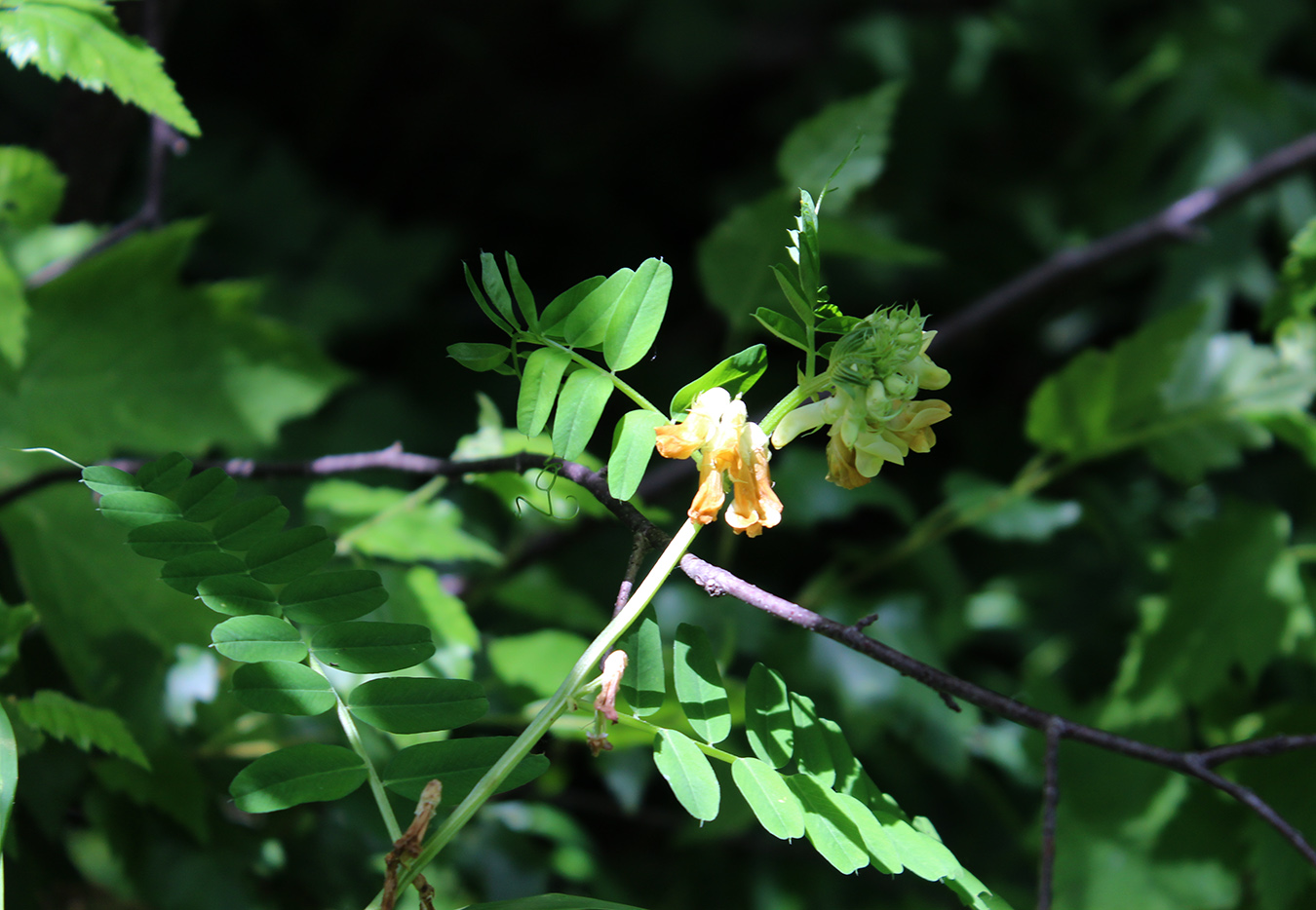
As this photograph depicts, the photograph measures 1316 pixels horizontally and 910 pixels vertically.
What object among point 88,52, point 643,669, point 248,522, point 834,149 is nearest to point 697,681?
point 643,669

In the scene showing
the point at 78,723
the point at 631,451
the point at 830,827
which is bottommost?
the point at 78,723

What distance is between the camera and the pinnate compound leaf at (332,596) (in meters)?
0.45

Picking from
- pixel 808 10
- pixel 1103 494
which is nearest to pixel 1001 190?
pixel 808 10

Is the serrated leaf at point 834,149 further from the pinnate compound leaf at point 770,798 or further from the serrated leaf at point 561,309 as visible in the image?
the pinnate compound leaf at point 770,798

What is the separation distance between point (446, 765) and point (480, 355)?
200 mm

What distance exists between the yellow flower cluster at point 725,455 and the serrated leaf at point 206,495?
223 mm

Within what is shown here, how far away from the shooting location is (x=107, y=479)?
0.42 meters

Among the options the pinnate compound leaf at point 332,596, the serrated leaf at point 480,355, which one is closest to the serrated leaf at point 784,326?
the serrated leaf at point 480,355

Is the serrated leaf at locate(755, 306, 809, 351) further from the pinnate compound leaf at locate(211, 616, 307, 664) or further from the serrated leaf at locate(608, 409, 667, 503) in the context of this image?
the pinnate compound leaf at locate(211, 616, 307, 664)

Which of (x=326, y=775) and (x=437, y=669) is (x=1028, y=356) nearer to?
(x=437, y=669)

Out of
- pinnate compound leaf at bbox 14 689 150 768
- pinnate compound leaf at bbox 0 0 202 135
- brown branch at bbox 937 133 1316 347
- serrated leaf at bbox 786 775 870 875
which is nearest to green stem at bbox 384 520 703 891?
serrated leaf at bbox 786 775 870 875

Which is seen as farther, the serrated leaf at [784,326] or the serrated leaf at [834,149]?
the serrated leaf at [834,149]

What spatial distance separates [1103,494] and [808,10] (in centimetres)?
127

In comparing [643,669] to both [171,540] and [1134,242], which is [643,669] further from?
[1134,242]
